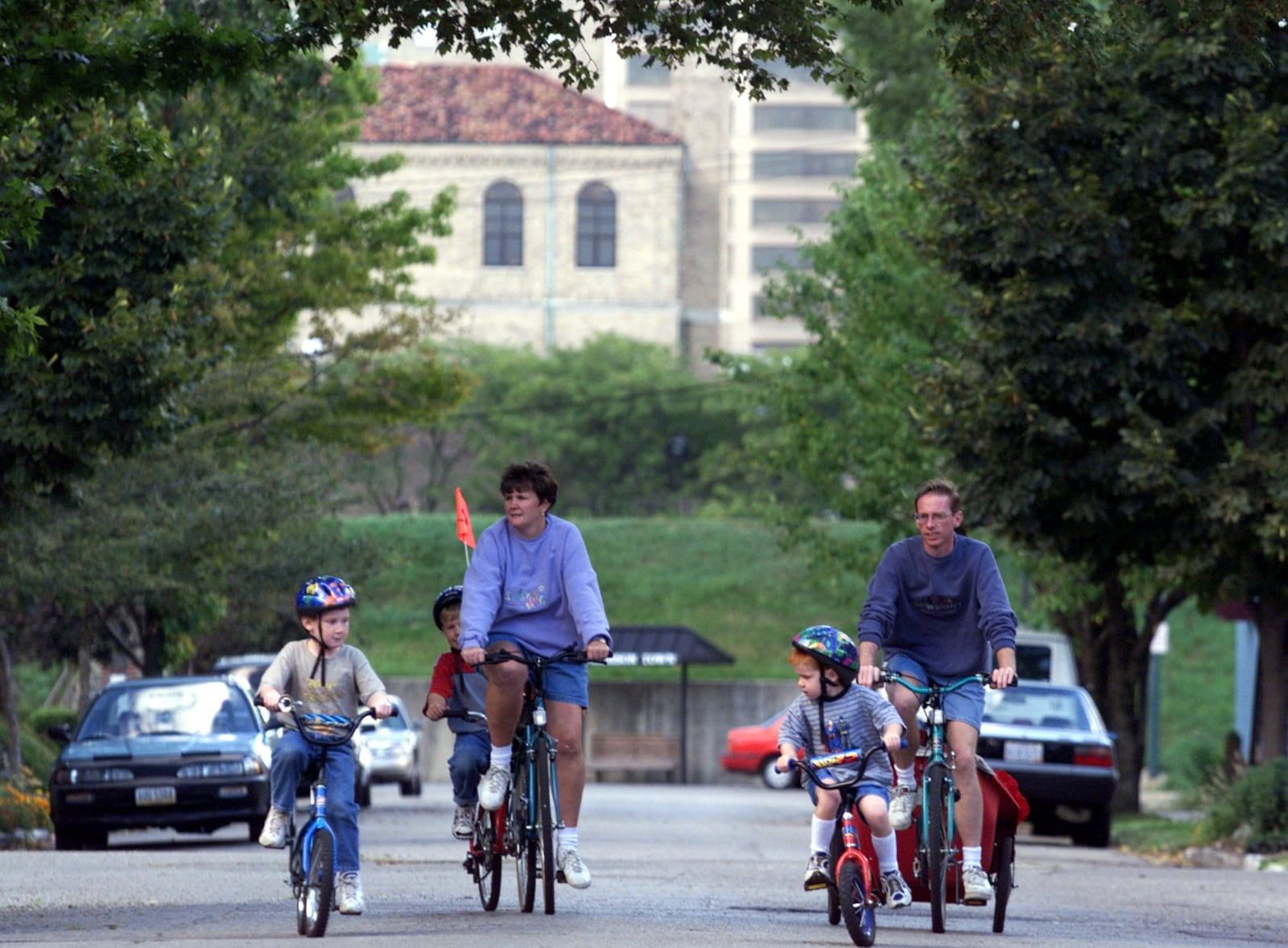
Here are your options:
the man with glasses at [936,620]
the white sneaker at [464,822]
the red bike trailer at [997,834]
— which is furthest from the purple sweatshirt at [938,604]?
the white sneaker at [464,822]

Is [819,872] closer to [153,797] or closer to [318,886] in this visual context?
[318,886]

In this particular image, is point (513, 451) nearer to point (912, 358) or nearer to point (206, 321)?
point (912, 358)

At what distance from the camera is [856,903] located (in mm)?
8305

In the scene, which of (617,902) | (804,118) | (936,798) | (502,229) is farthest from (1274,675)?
(804,118)

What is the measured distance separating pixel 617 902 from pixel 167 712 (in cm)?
907

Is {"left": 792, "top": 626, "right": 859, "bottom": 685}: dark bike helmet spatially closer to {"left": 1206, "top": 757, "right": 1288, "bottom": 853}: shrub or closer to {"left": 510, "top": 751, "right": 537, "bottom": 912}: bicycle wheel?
{"left": 510, "top": 751, "right": 537, "bottom": 912}: bicycle wheel

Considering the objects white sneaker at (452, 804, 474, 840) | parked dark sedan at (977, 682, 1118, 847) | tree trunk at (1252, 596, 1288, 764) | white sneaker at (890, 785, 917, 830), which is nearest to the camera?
white sneaker at (890, 785, 917, 830)

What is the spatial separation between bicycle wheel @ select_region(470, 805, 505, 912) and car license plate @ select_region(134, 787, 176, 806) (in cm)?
869

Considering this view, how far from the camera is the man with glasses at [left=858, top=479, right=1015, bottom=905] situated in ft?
30.4

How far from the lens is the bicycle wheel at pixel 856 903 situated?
8.28 m

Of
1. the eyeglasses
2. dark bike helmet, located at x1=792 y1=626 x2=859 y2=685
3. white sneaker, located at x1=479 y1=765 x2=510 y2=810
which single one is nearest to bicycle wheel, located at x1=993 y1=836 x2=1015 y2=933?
dark bike helmet, located at x1=792 y1=626 x2=859 y2=685

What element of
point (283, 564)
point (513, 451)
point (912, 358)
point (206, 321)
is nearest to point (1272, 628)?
point (912, 358)

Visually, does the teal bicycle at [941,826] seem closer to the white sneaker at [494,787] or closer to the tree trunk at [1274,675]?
the white sneaker at [494,787]

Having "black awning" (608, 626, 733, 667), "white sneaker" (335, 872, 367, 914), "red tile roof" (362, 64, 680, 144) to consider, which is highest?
"red tile roof" (362, 64, 680, 144)
